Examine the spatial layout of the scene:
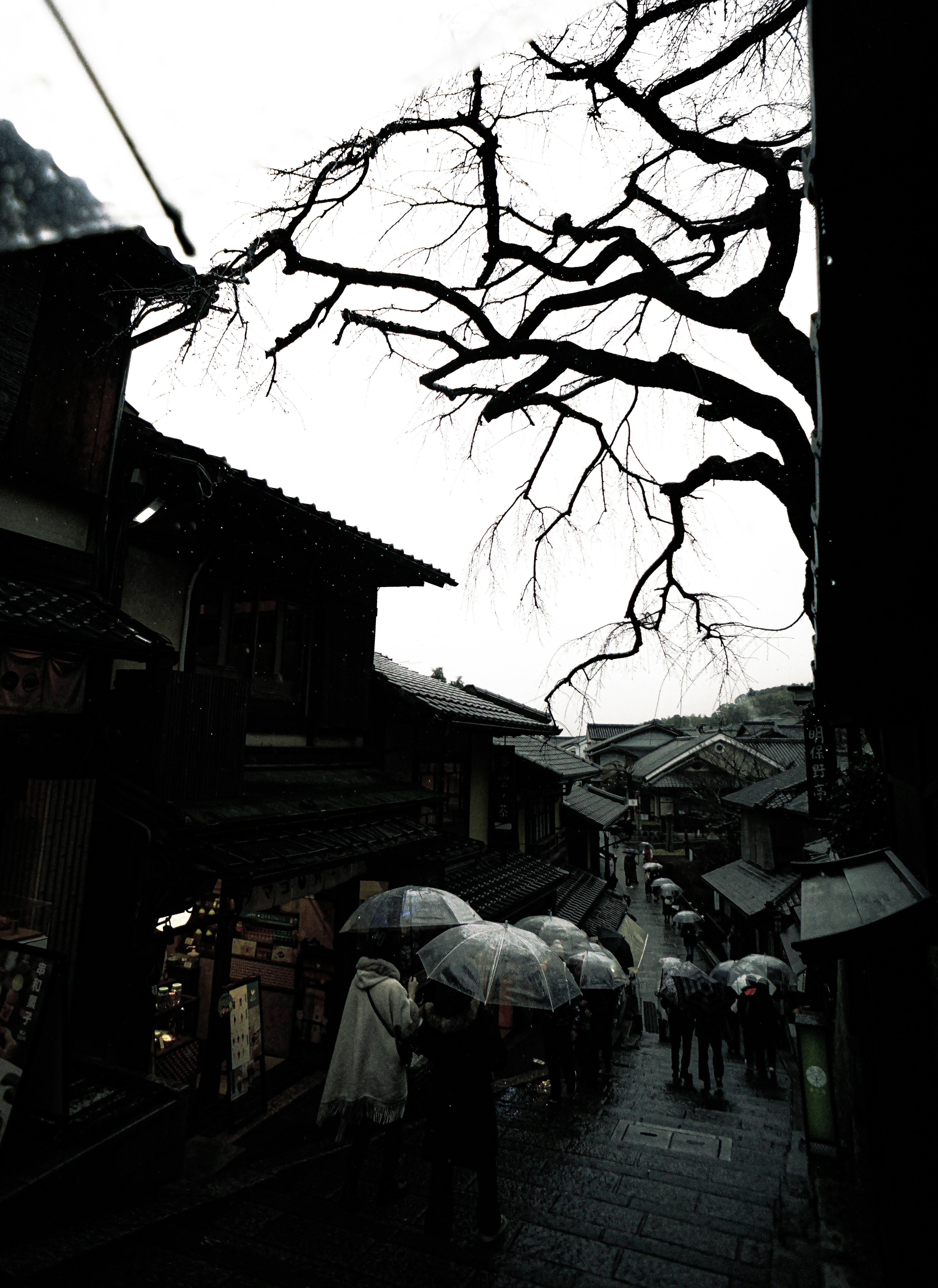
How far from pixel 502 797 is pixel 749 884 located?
51.3 feet

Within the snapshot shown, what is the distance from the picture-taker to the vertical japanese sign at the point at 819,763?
1335cm

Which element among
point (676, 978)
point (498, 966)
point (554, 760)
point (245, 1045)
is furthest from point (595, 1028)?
point (554, 760)

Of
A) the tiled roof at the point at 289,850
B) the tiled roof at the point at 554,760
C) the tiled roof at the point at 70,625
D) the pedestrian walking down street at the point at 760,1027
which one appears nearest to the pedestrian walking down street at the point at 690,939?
the tiled roof at the point at 554,760

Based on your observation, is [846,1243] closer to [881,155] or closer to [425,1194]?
[425,1194]

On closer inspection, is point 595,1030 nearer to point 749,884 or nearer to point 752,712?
point 749,884

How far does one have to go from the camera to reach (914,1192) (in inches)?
182

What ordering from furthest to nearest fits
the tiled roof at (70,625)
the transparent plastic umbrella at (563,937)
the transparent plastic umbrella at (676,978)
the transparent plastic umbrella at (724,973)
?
the transparent plastic umbrella at (724,973) → the transparent plastic umbrella at (676,978) → the transparent plastic umbrella at (563,937) → the tiled roof at (70,625)

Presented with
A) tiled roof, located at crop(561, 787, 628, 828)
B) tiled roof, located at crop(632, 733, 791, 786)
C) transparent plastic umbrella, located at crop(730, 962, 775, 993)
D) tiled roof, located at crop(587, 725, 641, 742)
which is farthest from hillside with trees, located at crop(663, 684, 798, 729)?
transparent plastic umbrella, located at crop(730, 962, 775, 993)

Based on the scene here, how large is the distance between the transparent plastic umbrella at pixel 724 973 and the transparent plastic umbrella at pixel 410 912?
8861 mm

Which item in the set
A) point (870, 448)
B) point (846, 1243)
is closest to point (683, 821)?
point (846, 1243)

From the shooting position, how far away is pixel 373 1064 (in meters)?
5.69

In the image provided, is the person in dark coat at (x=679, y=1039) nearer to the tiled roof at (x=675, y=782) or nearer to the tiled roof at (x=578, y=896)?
the tiled roof at (x=578, y=896)

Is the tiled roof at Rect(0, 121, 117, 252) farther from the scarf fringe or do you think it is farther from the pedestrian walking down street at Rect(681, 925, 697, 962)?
the pedestrian walking down street at Rect(681, 925, 697, 962)

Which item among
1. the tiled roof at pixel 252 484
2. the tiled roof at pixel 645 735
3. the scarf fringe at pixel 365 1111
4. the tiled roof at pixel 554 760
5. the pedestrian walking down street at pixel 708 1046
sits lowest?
the pedestrian walking down street at pixel 708 1046
